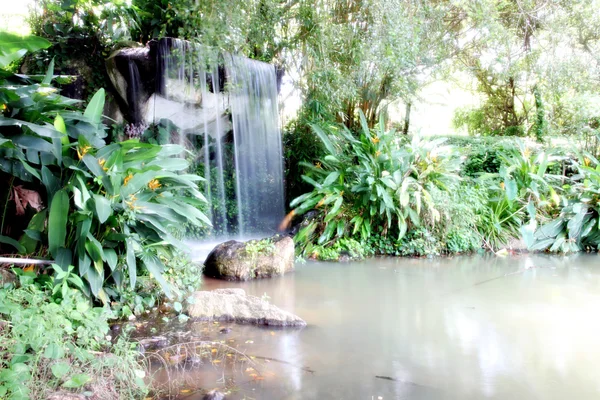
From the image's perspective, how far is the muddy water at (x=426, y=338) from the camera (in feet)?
8.93

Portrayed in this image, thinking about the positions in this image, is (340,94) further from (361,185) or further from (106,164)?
(106,164)

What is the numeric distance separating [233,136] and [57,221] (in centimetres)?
570

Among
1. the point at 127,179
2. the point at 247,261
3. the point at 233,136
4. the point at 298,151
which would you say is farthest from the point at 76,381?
the point at 298,151

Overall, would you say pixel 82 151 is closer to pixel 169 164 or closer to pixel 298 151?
pixel 169 164

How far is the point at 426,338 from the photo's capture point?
3.54 metres

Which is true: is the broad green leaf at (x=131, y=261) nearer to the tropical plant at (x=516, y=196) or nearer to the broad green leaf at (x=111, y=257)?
the broad green leaf at (x=111, y=257)

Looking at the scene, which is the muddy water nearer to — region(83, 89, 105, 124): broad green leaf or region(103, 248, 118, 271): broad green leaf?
→ region(103, 248, 118, 271): broad green leaf

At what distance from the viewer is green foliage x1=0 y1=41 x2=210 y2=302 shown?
10.4 ft

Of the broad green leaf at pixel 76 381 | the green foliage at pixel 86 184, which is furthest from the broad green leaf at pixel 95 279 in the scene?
the broad green leaf at pixel 76 381

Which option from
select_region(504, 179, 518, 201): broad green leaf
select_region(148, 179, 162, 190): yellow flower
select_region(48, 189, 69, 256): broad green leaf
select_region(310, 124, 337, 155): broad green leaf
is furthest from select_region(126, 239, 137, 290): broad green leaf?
select_region(504, 179, 518, 201): broad green leaf

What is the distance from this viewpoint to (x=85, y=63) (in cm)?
718

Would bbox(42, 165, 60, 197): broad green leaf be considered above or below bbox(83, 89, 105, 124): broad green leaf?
below

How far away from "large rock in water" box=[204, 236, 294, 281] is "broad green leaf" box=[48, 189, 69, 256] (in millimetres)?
2401

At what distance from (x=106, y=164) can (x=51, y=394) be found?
1681mm
